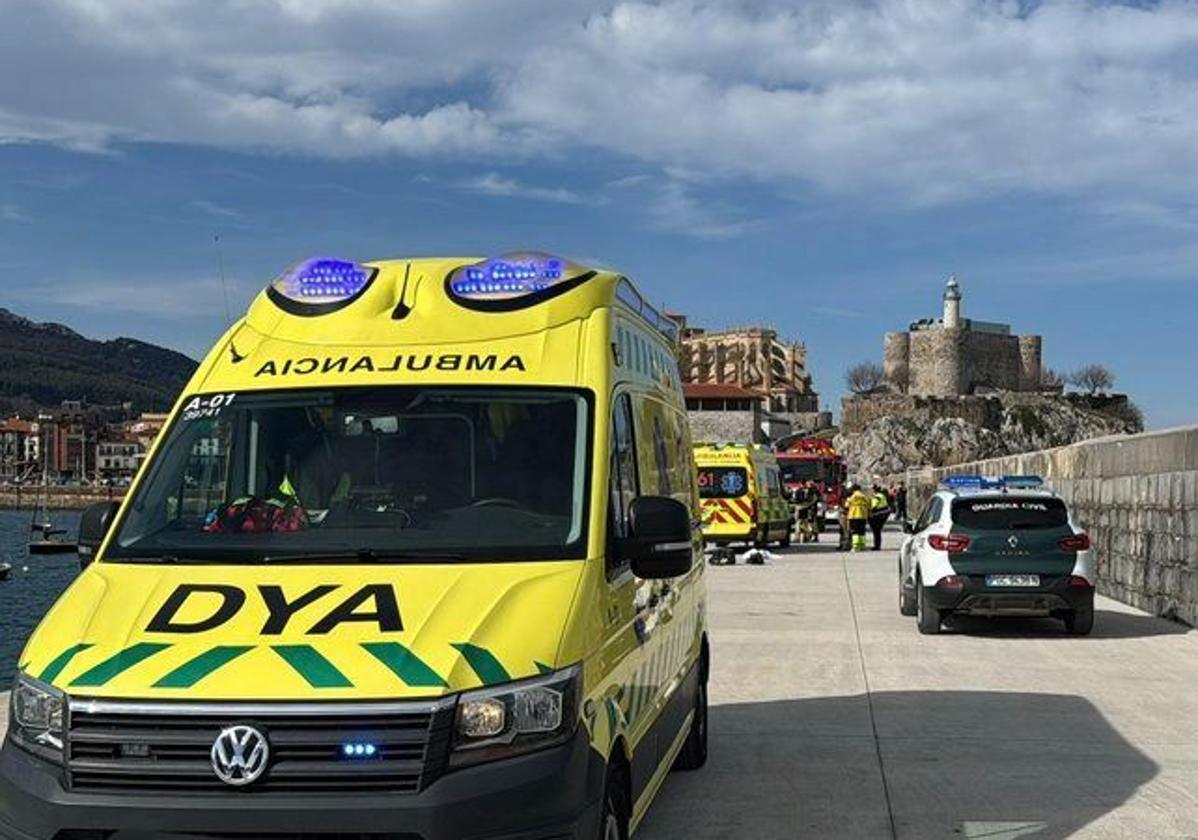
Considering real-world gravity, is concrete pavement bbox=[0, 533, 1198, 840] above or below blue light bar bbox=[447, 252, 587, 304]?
below

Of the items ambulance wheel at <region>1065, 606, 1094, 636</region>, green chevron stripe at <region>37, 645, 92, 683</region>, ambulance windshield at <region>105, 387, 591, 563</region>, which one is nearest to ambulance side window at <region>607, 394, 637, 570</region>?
ambulance windshield at <region>105, 387, 591, 563</region>

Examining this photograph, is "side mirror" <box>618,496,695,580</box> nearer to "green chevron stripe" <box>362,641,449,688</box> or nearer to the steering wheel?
the steering wheel

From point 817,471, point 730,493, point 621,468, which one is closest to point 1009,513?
point 621,468

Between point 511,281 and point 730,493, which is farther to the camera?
point 730,493

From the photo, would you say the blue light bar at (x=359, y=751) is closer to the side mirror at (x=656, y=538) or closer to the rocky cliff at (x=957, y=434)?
the side mirror at (x=656, y=538)

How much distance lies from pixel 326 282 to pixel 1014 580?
34.9 ft

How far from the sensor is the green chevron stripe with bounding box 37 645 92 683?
4.52 metres

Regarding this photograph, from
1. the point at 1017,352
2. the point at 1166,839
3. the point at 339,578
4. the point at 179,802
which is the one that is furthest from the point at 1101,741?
the point at 1017,352

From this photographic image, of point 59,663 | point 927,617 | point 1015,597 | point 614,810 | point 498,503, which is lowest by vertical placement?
point 927,617

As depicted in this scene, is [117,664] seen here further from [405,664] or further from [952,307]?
[952,307]

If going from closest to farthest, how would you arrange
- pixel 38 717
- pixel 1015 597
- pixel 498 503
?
pixel 38 717
pixel 498 503
pixel 1015 597

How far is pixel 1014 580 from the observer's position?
595 inches

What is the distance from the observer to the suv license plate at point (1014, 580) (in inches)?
594

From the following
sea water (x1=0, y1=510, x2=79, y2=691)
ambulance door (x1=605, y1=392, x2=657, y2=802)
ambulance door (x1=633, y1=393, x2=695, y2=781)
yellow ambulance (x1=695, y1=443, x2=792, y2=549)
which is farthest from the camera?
yellow ambulance (x1=695, y1=443, x2=792, y2=549)
